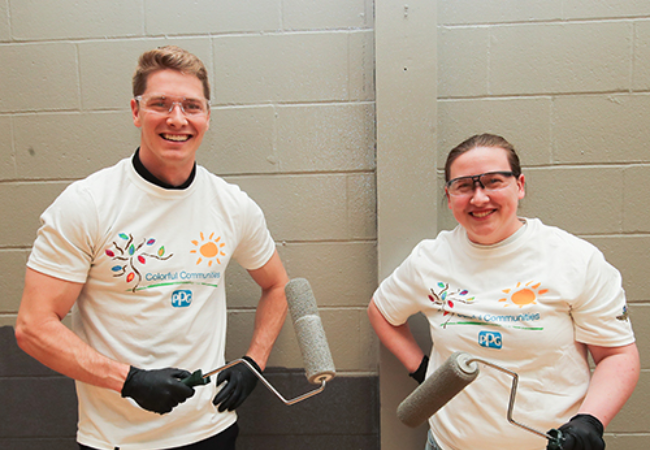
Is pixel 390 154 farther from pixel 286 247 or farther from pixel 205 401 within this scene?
pixel 205 401

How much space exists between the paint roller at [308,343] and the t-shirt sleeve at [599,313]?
0.68 metres

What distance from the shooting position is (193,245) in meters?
1.38

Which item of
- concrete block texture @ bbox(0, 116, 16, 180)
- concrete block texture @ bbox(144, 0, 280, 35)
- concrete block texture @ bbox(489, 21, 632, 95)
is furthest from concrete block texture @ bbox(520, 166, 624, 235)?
concrete block texture @ bbox(0, 116, 16, 180)

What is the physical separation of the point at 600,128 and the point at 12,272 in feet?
7.63

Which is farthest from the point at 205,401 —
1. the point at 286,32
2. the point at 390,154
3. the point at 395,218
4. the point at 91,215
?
the point at 286,32

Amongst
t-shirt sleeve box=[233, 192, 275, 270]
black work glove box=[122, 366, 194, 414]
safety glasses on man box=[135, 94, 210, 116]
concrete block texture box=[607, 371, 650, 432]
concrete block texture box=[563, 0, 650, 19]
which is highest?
concrete block texture box=[563, 0, 650, 19]

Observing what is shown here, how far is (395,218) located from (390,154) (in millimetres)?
236

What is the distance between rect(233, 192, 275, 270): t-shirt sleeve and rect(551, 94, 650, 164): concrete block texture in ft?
3.64

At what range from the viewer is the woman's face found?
1.27 meters

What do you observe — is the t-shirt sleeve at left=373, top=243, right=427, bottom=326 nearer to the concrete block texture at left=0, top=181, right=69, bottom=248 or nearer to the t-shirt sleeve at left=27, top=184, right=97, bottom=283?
the t-shirt sleeve at left=27, top=184, right=97, bottom=283

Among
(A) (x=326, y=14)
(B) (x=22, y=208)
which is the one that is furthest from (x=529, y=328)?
(B) (x=22, y=208)

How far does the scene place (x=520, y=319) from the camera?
4.04 ft

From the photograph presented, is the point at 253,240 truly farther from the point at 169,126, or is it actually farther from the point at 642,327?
the point at 642,327

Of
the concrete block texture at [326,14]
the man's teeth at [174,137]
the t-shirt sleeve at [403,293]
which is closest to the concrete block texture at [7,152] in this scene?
the man's teeth at [174,137]
